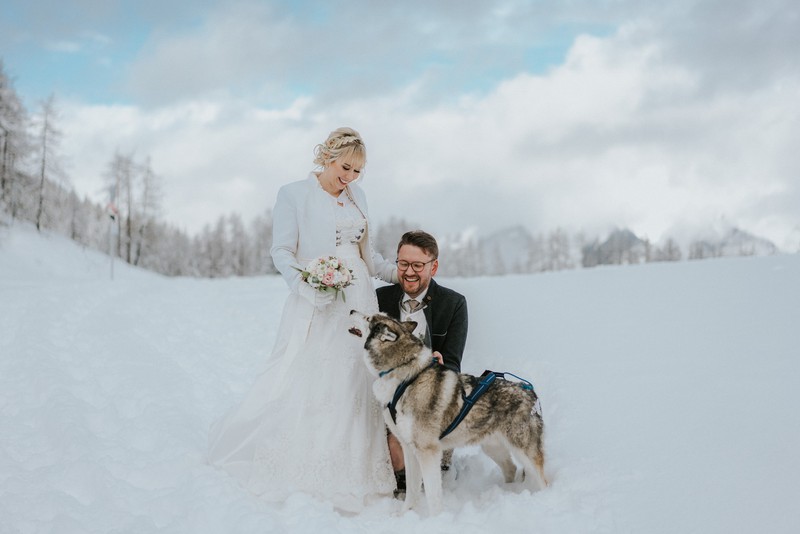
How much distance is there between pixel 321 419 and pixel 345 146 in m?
2.37

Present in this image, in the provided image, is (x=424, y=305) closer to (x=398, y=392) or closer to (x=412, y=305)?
(x=412, y=305)

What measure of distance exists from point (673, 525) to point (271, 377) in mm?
3471

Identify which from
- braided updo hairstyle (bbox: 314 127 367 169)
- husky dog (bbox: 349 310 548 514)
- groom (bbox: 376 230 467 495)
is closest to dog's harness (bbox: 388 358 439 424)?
husky dog (bbox: 349 310 548 514)

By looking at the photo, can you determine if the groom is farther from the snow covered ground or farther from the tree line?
the tree line

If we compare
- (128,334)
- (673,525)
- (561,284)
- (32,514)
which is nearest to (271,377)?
(32,514)

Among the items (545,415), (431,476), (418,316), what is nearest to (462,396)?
(431,476)

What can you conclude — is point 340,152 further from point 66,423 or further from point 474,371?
point 474,371

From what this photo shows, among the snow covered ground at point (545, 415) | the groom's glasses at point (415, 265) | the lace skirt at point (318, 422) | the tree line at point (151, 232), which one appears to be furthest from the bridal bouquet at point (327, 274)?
the tree line at point (151, 232)

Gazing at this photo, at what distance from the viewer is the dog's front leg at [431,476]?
4.09m

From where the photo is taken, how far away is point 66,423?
612cm

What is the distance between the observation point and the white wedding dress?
171 inches

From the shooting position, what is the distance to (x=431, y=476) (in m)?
4.11

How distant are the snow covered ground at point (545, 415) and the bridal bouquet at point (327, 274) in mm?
1753

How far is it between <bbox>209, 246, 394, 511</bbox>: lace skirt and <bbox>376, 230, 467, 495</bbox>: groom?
1.04 ft
